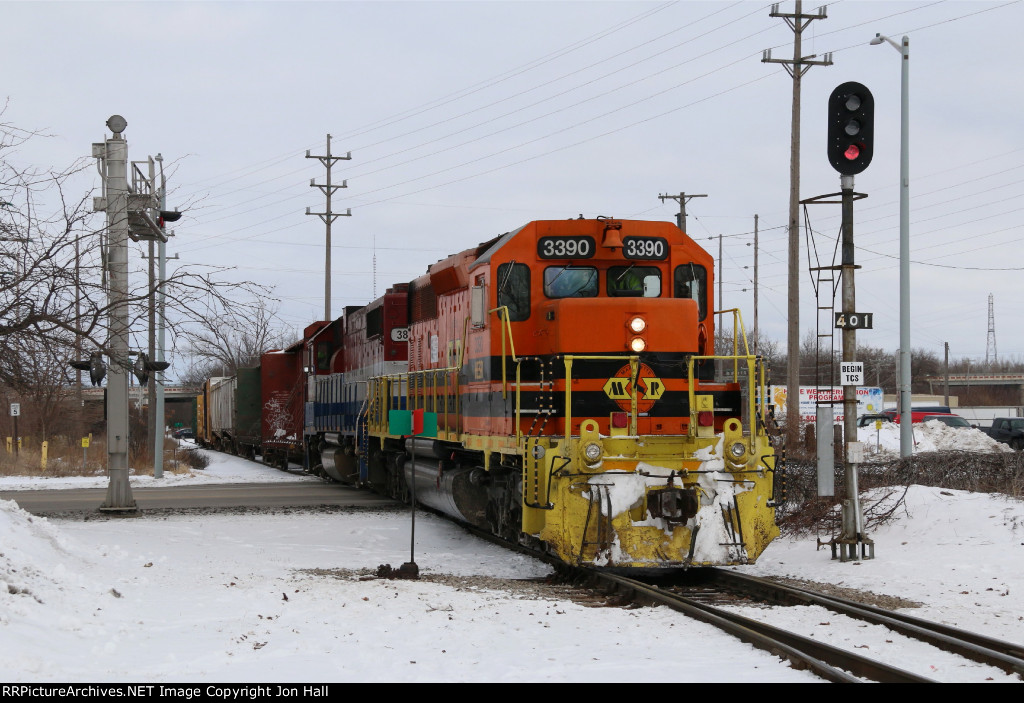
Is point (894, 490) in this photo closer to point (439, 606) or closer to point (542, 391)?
point (542, 391)

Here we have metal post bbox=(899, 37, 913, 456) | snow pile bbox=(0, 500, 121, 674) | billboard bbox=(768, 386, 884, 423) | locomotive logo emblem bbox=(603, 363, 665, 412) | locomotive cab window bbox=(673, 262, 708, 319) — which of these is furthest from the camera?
metal post bbox=(899, 37, 913, 456)

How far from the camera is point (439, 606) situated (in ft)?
29.3

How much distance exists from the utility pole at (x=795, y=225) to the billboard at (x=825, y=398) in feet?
1.28

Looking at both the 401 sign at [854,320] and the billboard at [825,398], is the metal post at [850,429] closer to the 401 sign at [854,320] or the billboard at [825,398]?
the 401 sign at [854,320]

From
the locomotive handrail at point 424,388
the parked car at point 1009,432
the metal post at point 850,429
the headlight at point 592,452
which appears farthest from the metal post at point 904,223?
the parked car at point 1009,432

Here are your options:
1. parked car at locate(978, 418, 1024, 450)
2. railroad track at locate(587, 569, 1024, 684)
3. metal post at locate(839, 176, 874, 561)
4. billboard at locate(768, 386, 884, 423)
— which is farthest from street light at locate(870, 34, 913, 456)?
parked car at locate(978, 418, 1024, 450)

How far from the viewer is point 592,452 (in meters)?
10.1

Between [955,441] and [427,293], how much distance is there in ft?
79.0

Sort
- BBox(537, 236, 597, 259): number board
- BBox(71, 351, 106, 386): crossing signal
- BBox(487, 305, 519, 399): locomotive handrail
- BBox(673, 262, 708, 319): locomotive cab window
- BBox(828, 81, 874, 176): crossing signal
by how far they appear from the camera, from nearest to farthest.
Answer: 1. BBox(487, 305, 519, 399): locomotive handrail
2. BBox(537, 236, 597, 259): number board
3. BBox(673, 262, 708, 319): locomotive cab window
4. BBox(71, 351, 106, 386): crossing signal
5. BBox(828, 81, 874, 176): crossing signal

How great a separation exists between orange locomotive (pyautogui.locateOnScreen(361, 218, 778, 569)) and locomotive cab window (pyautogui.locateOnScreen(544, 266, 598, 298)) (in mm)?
16

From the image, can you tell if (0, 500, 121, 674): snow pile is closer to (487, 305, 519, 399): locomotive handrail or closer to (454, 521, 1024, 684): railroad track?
(487, 305, 519, 399): locomotive handrail

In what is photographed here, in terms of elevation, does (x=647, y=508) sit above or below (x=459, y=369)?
below

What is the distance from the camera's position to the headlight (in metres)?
10.0
